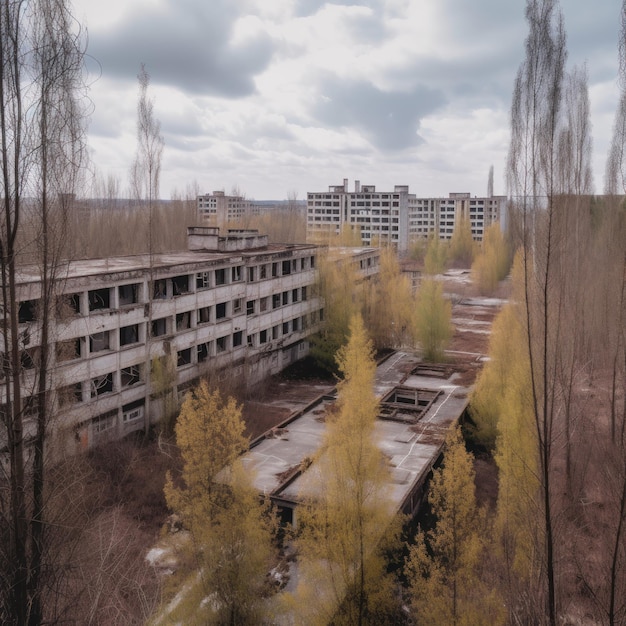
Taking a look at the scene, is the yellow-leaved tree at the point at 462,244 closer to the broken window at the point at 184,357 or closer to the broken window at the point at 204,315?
the broken window at the point at 204,315

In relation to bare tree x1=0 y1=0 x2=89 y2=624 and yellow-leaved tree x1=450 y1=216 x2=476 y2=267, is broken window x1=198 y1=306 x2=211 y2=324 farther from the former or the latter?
yellow-leaved tree x1=450 y1=216 x2=476 y2=267

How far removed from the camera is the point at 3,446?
6980 millimetres

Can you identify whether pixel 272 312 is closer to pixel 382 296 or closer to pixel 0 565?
pixel 382 296

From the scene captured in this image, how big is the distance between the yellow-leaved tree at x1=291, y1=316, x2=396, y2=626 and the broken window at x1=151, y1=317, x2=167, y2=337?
12.3 m

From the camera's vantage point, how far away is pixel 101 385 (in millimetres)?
18562

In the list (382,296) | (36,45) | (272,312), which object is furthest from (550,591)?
(382,296)

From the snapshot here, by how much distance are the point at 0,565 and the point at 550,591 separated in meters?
7.57

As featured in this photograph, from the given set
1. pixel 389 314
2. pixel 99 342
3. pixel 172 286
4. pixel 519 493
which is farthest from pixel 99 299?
pixel 389 314

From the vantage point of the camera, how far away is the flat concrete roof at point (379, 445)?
47.8 feet

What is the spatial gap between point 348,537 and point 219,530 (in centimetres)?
225

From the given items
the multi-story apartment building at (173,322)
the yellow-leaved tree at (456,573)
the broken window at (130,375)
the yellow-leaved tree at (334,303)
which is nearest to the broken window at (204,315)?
the multi-story apartment building at (173,322)

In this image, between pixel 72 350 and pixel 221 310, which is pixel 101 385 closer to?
pixel 72 350

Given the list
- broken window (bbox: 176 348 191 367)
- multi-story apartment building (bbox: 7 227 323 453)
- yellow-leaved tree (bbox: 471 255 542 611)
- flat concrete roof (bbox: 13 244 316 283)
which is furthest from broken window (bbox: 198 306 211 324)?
yellow-leaved tree (bbox: 471 255 542 611)

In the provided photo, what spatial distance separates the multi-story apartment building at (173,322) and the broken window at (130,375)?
0.11 feet
